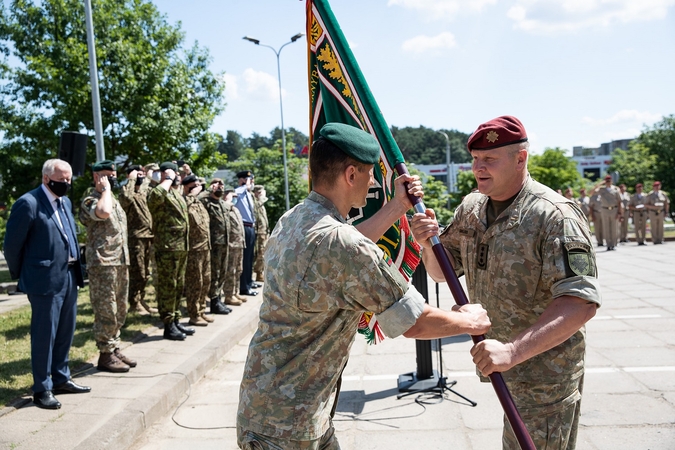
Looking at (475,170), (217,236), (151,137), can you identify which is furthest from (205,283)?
(151,137)

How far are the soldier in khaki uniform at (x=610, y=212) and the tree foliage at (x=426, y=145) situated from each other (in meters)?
77.6

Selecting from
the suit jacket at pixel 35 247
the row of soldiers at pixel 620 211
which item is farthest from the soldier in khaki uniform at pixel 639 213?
the suit jacket at pixel 35 247

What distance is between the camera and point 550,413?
2555 mm

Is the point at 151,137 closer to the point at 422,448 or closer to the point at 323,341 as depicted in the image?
the point at 422,448

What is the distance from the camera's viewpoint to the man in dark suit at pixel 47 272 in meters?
5.14

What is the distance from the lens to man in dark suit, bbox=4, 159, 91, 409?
5.14m

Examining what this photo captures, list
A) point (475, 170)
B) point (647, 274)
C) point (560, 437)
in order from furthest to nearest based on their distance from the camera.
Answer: point (647, 274)
point (475, 170)
point (560, 437)

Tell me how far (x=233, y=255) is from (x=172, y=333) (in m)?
Answer: 2.83

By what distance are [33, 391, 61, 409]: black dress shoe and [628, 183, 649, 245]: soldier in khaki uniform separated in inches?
767

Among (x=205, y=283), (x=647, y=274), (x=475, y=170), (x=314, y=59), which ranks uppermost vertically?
(x=314, y=59)

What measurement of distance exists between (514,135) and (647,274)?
38.7 ft

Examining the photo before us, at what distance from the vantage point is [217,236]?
962 cm

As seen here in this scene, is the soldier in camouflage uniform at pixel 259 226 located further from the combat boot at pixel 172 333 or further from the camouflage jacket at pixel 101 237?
the camouflage jacket at pixel 101 237

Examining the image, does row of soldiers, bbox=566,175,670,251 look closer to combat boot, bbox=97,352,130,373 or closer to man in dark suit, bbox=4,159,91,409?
combat boot, bbox=97,352,130,373
